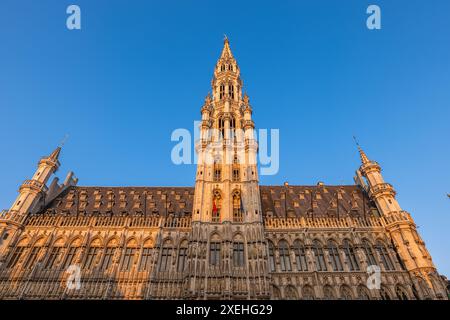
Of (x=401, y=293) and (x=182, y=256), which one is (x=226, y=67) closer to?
(x=182, y=256)

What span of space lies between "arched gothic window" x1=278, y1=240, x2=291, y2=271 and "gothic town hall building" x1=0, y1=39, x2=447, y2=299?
12 cm

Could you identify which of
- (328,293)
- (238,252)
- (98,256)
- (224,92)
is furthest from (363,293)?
(224,92)

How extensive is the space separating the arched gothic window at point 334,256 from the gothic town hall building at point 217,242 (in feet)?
0.40

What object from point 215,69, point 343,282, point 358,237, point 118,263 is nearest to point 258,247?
point 343,282

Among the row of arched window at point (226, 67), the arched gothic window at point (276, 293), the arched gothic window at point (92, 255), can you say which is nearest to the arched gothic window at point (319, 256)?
the arched gothic window at point (276, 293)

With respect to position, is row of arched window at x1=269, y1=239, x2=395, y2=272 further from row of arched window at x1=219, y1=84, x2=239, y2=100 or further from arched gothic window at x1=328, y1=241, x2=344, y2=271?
row of arched window at x1=219, y1=84, x2=239, y2=100

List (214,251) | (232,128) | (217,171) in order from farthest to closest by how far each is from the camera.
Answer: (232,128)
(217,171)
(214,251)

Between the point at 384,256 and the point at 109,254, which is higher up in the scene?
the point at 384,256

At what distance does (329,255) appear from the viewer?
115 feet

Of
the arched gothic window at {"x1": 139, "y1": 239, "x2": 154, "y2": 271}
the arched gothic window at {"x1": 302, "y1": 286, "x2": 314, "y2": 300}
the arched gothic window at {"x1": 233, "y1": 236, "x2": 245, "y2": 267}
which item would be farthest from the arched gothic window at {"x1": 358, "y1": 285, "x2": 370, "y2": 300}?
the arched gothic window at {"x1": 139, "y1": 239, "x2": 154, "y2": 271}

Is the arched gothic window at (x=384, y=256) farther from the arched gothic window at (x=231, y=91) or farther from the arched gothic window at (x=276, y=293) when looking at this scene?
the arched gothic window at (x=231, y=91)

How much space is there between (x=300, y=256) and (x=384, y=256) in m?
10.2
